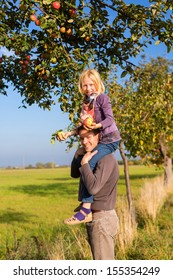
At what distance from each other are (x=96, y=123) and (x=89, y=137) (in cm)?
A: 20

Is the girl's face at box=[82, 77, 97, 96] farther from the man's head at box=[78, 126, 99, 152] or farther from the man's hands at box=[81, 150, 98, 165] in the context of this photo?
the man's hands at box=[81, 150, 98, 165]

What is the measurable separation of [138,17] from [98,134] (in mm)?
3306

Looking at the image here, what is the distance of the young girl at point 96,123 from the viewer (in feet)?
12.5

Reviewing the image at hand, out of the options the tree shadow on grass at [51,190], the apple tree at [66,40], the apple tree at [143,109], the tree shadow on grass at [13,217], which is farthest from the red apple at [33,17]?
the tree shadow on grass at [51,190]

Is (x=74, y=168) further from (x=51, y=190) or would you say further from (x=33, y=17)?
(x=51, y=190)

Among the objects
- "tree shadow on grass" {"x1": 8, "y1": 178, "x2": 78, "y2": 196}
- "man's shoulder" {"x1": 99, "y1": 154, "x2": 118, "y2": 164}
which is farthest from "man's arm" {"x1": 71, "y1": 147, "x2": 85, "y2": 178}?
"tree shadow on grass" {"x1": 8, "y1": 178, "x2": 78, "y2": 196}

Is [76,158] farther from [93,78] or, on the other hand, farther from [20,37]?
[20,37]

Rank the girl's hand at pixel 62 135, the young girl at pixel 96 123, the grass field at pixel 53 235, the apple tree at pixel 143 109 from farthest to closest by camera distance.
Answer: the apple tree at pixel 143 109
the grass field at pixel 53 235
the girl's hand at pixel 62 135
the young girl at pixel 96 123

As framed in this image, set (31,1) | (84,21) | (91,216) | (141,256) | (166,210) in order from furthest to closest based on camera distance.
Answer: (166,210)
(141,256)
(84,21)
(31,1)
(91,216)

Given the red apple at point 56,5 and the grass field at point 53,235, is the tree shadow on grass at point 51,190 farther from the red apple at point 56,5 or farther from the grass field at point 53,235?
the red apple at point 56,5

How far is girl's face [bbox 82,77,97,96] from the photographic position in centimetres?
402

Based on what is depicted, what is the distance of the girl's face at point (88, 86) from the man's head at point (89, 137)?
413 millimetres
